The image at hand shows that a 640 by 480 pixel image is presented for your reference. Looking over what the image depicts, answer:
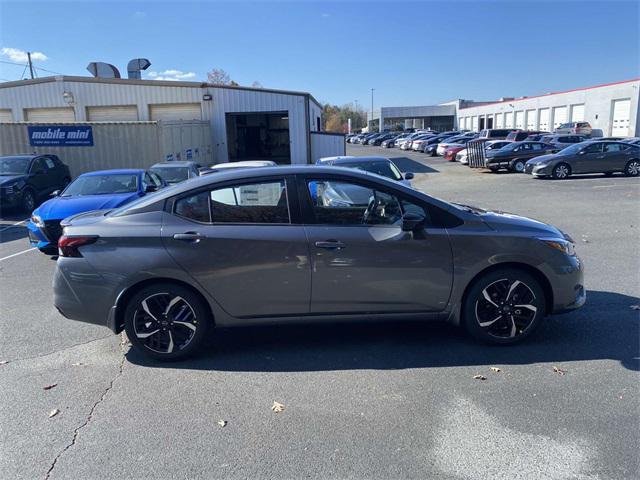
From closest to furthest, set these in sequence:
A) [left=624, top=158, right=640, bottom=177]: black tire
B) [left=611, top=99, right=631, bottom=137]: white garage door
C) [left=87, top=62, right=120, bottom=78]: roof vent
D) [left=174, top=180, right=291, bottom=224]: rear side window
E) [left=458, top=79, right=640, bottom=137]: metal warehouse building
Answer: [left=174, top=180, right=291, bottom=224]: rear side window, [left=624, top=158, right=640, bottom=177]: black tire, [left=87, top=62, right=120, bottom=78]: roof vent, [left=458, top=79, right=640, bottom=137]: metal warehouse building, [left=611, top=99, right=631, bottom=137]: white garage door

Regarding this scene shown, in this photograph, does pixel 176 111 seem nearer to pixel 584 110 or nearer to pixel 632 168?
pixel 632 168

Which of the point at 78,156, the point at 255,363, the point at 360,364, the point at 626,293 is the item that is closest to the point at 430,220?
the point at 360,364

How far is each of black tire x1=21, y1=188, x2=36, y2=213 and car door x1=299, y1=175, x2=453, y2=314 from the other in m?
12.7

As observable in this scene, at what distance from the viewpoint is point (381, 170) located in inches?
400

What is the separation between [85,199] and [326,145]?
69.6 ft

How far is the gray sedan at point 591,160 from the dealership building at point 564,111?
2397cm

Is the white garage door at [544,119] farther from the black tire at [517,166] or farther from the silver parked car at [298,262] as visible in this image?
the silver parked car at [298,262]

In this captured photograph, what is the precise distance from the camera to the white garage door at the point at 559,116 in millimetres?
50656

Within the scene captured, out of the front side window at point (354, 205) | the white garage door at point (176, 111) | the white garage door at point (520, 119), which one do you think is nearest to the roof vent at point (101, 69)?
the white garage door at point (176, 111)

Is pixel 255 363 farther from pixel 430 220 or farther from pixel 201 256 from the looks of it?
pixel 430 220

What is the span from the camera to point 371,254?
398 cm

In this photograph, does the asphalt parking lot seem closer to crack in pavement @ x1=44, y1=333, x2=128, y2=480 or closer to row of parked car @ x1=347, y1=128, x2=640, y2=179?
crack in pavement @ x1=44, y1=333, x2=128, y2=480

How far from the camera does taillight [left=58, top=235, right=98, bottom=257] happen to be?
399 centimetres

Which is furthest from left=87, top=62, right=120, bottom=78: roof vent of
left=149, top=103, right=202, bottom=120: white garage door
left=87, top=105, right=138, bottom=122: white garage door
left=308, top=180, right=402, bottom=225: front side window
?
left=308, top=180, right=402, bottom=225: front side window
